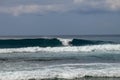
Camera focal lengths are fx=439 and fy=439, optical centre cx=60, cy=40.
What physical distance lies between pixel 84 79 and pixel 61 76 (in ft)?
4.04

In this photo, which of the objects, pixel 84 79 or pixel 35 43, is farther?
pixel 35 43

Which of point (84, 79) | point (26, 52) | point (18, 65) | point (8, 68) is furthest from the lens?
point (26, 52)

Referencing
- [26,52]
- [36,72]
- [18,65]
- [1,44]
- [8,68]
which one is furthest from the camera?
[1,44]

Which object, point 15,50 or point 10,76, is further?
point 15,50

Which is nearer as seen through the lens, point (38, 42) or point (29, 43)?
point (29, 43)

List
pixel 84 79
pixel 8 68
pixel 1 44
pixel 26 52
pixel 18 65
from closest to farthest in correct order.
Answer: pixel 84 79
pixel 8 68
pixel 18 65
pixel 26 52
pixel 1 44

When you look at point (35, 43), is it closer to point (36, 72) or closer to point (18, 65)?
point (18, 65)

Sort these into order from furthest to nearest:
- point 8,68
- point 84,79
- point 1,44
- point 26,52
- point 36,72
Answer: point 1,44 < point 26,52 < point 8,68 < point 36,72 < point 84,79

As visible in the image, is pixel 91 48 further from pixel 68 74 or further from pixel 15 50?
pixel 68 74

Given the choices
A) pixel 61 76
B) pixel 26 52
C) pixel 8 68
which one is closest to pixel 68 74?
pixel 61 76

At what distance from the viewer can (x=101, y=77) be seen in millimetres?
20953

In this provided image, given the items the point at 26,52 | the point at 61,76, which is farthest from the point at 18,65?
the point at 26,52

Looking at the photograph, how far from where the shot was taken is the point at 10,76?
814 inches

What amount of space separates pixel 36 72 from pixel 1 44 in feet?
92.9
